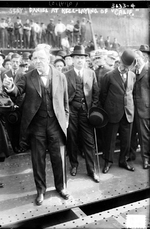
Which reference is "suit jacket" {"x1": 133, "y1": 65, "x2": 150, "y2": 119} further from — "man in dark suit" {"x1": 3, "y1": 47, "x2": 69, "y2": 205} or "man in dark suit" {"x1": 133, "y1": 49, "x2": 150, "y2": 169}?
"man in dark suit" {"x1": 3, "y1": 47, "x2": 69, "y2": 205}

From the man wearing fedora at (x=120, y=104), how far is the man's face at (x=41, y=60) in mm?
1467

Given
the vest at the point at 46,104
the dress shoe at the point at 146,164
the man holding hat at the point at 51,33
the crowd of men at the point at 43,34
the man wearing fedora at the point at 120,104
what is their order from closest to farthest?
the vest at the point at 46,104, the man wearing fedora at the point at 120,104, the dress shoe at the point at 146,164, the crowd of men at the point at 43,34, the man holding hat at the point at 51,33

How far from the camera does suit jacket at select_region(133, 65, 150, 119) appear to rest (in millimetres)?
4844

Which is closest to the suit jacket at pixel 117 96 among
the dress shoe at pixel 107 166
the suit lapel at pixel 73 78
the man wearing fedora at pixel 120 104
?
the man wearing fedora at pixel 120 104

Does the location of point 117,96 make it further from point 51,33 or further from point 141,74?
point 51,33

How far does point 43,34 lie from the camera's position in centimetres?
989

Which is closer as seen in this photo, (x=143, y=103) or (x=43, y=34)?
(x=143, y=103)

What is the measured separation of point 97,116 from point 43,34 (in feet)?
21.2

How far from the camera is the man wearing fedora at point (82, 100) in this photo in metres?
4.42

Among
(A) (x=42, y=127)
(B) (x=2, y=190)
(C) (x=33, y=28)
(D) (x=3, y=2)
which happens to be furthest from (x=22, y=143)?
(C) (x=33, y=28)

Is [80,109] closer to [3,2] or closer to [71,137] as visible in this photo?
[71,137]

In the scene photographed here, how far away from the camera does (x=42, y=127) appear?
145 inches

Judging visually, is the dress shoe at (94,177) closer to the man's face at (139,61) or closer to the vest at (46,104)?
the vest at (46,104)

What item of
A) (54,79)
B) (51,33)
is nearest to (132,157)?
(54,79)
